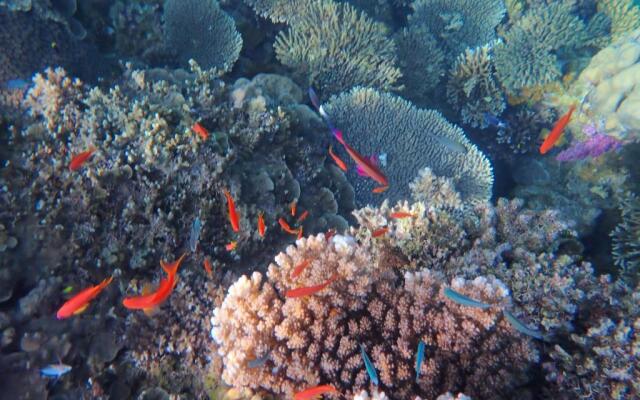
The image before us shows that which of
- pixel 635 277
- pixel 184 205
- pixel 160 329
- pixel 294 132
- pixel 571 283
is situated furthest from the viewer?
pixel 294 132

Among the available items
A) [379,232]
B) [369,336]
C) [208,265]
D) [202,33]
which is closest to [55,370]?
[208,265]

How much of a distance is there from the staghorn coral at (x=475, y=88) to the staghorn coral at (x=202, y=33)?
3991 mm

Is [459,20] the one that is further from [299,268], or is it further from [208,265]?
[208,265]

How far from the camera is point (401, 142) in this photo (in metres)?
6.11

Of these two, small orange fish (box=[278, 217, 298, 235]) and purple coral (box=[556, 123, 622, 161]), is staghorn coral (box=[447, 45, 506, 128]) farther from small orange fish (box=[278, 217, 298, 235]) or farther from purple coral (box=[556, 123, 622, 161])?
small orange fish (box=[278, 217, 298, 235])

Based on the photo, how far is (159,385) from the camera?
3354 millimetres

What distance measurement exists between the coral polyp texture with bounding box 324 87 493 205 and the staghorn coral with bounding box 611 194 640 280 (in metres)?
1.75

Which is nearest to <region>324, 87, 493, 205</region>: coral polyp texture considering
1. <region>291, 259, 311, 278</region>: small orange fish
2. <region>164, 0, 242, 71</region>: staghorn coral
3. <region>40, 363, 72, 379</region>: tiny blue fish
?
<region>164, 0, 242, 71</region>: staghorn coral

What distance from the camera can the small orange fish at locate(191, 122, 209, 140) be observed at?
377 centimetres

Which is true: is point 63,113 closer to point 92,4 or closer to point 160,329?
point 160,329

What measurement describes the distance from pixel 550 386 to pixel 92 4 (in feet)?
24.5

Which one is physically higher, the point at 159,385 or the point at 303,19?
the point at 303,19

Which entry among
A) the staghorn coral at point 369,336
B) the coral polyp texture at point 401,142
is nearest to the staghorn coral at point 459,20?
the coral polyp texture at point 401,142

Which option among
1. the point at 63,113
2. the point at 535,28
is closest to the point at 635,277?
the point at 535,28
